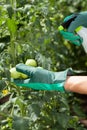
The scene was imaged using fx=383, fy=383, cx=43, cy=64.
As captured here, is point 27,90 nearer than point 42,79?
No

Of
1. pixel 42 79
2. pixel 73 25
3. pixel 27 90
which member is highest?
pixel 73 25

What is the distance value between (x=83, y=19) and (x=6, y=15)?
1.37 ft

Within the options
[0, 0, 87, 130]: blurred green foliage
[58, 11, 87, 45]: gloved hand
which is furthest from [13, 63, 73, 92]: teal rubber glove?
[58, 11, 87, 45]: gloved hand

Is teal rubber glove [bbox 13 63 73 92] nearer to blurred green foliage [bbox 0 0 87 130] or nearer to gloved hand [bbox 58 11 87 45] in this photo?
blurred green foliage [bbox 0 0 87 130]

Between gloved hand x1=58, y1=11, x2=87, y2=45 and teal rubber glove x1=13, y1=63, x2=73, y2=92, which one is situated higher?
gloved hand x1=58, y1=11, x2=87, y2=45

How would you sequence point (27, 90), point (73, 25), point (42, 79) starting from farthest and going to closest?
point (27, 90) → point (73, 25) → point (42, 79)

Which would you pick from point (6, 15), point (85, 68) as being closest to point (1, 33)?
point (6, 15)

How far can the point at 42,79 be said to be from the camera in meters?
1.71

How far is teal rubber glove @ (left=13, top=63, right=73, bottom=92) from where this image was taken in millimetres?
1689

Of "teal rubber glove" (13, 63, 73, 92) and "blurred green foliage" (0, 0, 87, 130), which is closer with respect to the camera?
"teal rubber glove" (13, 63, 73, 92)

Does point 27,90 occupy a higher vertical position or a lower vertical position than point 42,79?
lower

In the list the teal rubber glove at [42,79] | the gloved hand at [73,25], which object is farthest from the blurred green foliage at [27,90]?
the gloved hand at [73,25]

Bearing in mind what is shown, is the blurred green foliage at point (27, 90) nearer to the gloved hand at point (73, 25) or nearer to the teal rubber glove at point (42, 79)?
the teal rubber glove at point (42, 79)

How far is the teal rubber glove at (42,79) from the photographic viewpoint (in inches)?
Result: 66.5
